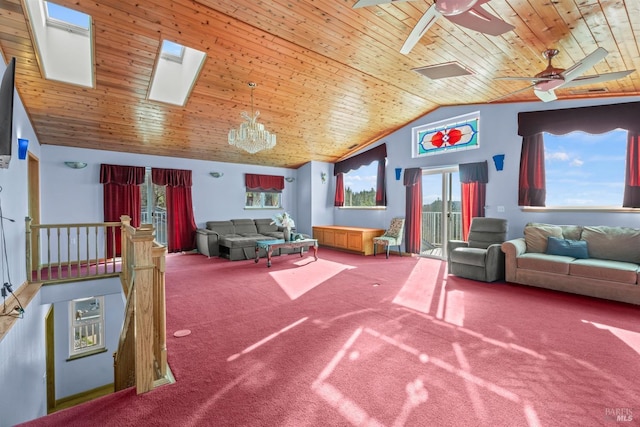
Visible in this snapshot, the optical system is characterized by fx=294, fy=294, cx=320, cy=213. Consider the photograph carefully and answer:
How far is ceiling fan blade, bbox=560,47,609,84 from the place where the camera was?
2.47m

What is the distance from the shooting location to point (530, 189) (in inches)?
192

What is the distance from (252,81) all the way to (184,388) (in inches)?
159

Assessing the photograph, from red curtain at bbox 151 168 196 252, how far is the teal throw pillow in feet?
22.8

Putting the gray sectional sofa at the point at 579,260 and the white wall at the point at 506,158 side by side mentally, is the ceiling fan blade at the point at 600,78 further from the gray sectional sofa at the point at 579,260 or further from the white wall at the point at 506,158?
the gray sectional sofa at the point at 579,260

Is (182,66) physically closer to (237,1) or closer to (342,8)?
(237,1)

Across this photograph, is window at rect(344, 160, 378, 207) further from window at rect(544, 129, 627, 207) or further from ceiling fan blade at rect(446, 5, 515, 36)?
ceiling fan blade at rect(446, 5, 515, 36)

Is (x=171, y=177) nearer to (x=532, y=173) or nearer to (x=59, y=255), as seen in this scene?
(x=59, y=255)

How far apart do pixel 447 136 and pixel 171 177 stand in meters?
6.11

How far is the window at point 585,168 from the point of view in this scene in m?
4.28

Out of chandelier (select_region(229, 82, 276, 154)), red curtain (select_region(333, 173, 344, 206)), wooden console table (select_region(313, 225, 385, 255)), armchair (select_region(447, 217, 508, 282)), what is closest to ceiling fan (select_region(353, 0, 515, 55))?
chandelier (select_region(229, 82, 276, 154))

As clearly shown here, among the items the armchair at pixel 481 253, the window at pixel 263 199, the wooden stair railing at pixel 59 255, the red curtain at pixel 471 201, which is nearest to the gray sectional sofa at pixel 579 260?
the armchair at pixel 481 253

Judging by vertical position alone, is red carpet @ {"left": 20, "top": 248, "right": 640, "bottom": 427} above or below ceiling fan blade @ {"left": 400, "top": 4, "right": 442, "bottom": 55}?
below

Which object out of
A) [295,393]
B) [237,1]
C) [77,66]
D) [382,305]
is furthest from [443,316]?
[77,66]

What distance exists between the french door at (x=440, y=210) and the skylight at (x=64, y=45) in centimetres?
608
